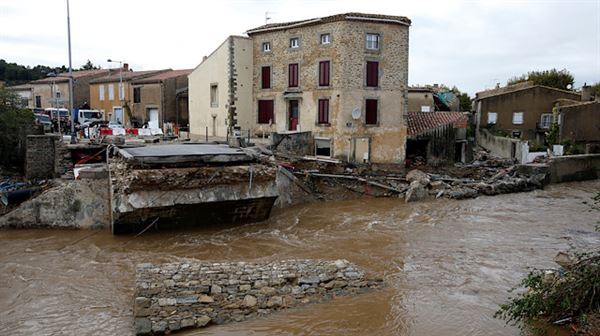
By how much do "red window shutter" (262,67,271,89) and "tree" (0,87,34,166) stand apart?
13244mm

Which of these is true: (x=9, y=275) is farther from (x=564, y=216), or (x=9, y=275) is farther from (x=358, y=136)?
(x=564, y=216)

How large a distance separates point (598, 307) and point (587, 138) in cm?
3019

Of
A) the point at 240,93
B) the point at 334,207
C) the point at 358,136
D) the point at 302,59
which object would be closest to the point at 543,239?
the point at 334,207

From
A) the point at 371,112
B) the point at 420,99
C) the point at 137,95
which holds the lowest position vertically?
the point at 371,112

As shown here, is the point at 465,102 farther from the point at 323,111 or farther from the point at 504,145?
the point at 323,111

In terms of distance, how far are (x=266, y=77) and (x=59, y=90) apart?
87.8ft

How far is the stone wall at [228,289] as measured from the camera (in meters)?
10.6

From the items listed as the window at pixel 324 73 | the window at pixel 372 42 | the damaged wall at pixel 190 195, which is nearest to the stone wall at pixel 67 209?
the damaged wall at pixel 190 195

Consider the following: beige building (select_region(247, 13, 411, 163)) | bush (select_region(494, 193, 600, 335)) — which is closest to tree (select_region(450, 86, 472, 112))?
beige building (select_region(247, 13, 411, 163))

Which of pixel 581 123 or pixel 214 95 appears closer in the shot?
pixel 214 95

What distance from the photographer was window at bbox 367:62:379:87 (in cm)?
2753

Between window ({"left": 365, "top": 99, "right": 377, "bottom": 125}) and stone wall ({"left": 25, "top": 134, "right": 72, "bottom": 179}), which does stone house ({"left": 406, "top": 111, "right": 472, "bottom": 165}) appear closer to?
window ({"left": 365, "top": 99, "right": 377, "bottom": 125})

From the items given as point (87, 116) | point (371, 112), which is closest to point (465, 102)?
point (371, 112)

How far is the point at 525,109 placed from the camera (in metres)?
40.3
